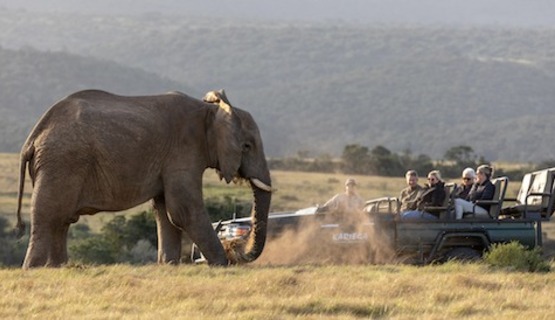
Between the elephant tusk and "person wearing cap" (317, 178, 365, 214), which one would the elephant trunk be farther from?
"person wearing cap" (317, 178, 365, 214)

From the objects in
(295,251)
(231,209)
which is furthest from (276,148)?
(295,251)

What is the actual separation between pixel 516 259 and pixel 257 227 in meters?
3.54

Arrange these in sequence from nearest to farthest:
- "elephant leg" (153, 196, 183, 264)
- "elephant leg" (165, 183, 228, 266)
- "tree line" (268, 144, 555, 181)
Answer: "elephant leg" (165, 183, 228, 266) < "elephant leg" (153, 196, 183, 264) < "tree line" (268, 144, 555, 181)

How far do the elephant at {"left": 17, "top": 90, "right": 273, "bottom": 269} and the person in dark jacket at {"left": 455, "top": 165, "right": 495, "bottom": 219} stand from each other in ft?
8.82

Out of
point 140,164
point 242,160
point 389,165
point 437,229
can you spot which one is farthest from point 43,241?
point 389,165

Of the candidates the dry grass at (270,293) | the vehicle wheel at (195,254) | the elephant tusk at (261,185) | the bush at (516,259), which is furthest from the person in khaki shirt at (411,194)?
the vehicle wheel at (195,254)

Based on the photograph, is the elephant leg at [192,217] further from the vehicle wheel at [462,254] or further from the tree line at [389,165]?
the tree line at [389,165]

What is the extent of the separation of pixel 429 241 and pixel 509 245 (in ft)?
4.43

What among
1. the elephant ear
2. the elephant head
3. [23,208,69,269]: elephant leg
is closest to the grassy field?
the elephant head

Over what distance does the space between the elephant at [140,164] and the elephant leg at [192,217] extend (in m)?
0.01

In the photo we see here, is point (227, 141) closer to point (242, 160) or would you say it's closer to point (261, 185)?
point (242, 160)

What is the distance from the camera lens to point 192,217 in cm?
2072

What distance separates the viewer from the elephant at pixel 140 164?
65.1 feet

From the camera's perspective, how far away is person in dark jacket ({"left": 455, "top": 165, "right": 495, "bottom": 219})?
71.6ft
